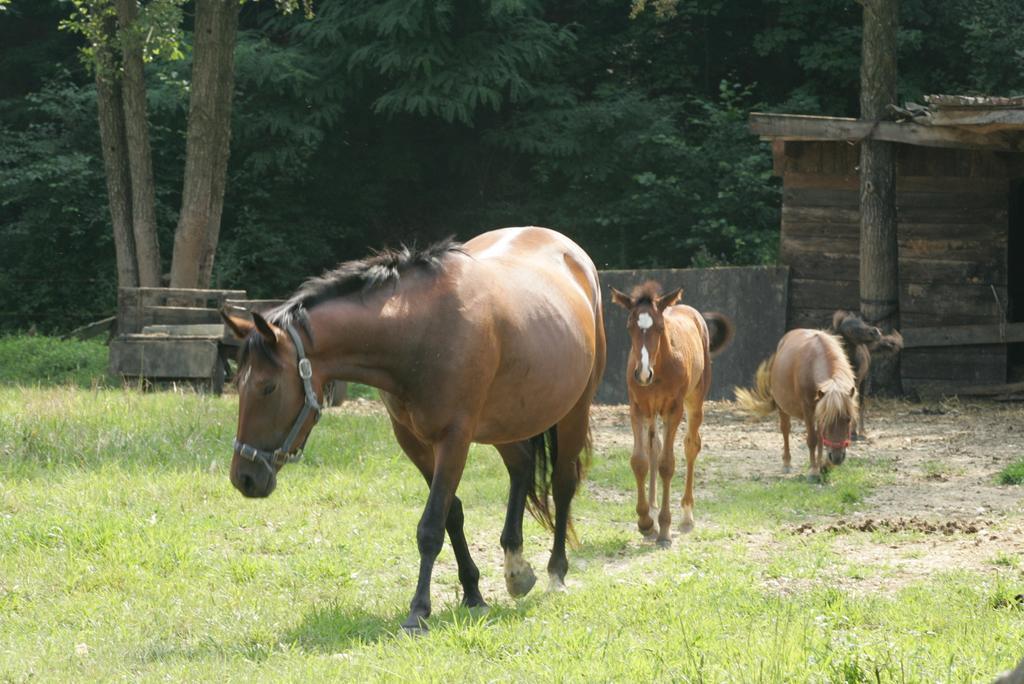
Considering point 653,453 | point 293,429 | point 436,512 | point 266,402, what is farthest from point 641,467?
point 266,402

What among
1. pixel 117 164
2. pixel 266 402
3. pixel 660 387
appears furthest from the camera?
pixel 117 164

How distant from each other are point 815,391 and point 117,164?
A: 518 inches

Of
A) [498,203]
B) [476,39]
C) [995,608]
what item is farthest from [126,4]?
[995,608]

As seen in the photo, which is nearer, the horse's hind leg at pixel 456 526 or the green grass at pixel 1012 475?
the horse's hind leg at pixel 456 526

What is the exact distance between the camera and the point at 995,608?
19.3 ft

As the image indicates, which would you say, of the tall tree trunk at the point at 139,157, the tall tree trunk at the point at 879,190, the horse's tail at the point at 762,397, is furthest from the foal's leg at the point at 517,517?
the tall tree trunk at the point at 139,157

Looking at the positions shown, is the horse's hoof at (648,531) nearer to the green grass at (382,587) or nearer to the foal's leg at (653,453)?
the green grass at (382,587)

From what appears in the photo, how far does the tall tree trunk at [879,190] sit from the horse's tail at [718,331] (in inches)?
228

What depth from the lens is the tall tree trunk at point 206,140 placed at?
18.0 m

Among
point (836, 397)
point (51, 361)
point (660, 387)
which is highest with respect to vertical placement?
point (660, 387)

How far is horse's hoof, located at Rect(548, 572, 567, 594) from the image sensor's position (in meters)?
6.79

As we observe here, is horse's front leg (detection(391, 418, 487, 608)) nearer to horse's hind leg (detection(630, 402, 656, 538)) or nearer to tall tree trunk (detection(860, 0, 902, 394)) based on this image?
horse's hind leg (detection(630, 402, 656, 538))

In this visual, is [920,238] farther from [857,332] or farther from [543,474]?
[543,474]

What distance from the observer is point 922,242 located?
17094 mm
